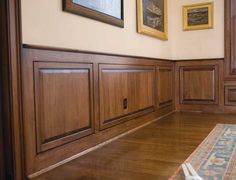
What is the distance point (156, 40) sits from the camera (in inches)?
151

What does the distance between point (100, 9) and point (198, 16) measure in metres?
2.21

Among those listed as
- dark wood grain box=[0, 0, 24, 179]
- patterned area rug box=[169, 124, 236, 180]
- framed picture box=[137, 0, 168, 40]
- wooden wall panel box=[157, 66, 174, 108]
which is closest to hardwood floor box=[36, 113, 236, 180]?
patterned area rug box=[169, 124, 236, 180]

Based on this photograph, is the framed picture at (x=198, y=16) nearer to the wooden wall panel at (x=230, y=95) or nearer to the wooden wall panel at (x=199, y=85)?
the wooden wall panel at (x=199, y=85)

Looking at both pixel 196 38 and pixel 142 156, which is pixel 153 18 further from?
pixel 142 156

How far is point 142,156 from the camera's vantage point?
205 cm

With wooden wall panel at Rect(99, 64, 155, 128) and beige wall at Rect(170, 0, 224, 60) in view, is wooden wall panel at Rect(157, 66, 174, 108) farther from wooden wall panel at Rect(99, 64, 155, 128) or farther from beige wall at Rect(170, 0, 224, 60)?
beige wall at Rect(170, 0, 224, 60)

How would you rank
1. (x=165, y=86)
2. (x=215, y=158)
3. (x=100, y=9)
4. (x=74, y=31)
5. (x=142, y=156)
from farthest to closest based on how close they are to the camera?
(x=165, y=86) < (x=100, y=9) < (x=74, y=31) < (x=142, y=156) < (x=215, y=158)

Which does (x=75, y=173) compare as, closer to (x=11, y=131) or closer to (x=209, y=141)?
(x=11, y=131)

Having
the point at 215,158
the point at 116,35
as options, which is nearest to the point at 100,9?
the point at 116,35

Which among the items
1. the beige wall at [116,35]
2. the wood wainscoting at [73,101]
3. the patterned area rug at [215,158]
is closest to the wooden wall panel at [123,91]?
the wood wainscoting at [73,101]

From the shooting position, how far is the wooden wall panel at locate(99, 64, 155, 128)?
2.49 metres

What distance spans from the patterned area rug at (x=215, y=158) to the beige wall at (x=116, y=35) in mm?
1128

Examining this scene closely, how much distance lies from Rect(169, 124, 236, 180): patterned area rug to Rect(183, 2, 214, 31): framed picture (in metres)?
1.98

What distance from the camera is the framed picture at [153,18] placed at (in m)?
3.25
